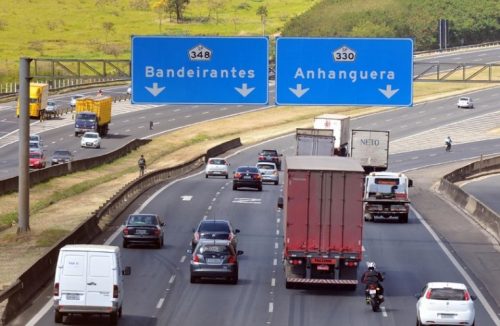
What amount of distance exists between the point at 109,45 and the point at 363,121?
66.2 metres

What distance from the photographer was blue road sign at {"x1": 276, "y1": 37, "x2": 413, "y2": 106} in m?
A: 45.2

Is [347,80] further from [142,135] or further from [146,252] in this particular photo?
[142,135]

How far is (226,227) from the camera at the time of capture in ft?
151

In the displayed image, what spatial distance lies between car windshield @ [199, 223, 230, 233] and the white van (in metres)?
14.3

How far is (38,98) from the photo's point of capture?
11831 centimetres

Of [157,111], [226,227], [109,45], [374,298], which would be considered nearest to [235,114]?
[157,111]

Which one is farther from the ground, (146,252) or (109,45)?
(109,45)

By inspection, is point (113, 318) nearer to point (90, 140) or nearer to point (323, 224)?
point (323, 224)

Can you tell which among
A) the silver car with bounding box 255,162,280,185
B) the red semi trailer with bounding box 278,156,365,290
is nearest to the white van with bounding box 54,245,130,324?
the red semi trailer with bounding box 278,156,365,290

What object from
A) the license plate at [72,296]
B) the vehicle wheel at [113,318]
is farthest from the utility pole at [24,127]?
the license plate at [72,296]

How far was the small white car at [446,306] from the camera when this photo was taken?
3158 cm

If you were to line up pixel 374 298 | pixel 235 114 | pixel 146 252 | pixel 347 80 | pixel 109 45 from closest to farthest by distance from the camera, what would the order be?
pixel 374 298
pixel 347 80
pixel 146 252
pixel 235 114
pixel 109 45

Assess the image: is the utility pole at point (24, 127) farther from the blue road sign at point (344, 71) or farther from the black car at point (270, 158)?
the black car at point (270, 158)

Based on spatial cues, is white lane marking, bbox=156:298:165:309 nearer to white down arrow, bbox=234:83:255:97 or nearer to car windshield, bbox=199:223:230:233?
car windshield, bbox=199:223:230:233
